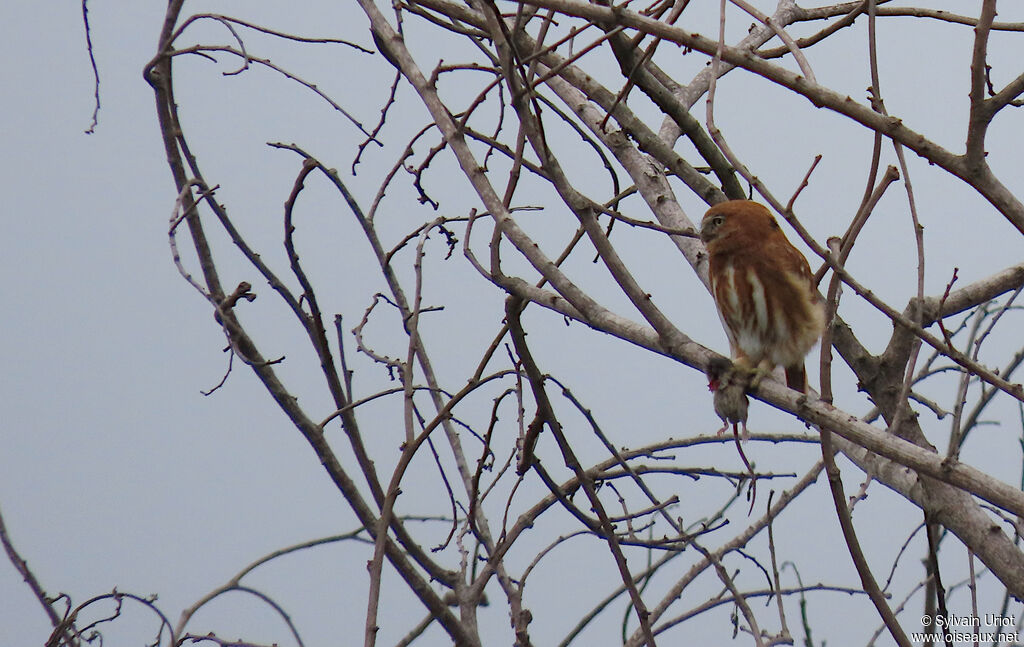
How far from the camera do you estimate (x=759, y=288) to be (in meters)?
2.50

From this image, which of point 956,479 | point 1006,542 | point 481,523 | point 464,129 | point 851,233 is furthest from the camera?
point 481,523

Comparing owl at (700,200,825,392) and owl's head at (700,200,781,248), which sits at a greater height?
owl's head at (700,200,781,248)

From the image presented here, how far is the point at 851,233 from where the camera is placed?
174 cm

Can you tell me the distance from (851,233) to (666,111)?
1012 mm

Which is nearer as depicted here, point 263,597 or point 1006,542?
point 1006,542

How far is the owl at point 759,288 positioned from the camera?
2488 millimetres

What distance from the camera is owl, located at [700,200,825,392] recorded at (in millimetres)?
2488

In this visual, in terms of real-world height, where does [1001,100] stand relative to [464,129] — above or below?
below

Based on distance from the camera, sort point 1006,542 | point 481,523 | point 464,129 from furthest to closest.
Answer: point 481,523 < point 464,129 < point 1006,542

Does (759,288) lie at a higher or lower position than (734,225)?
lower

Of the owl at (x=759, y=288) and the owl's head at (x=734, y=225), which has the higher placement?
the owl's head at (x=734, y=225)

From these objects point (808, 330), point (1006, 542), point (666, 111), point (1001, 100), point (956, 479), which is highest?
point (666, 111)

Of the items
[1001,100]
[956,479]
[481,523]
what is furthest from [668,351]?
[481,523]

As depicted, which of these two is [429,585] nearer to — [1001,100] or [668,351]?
[668,351]
